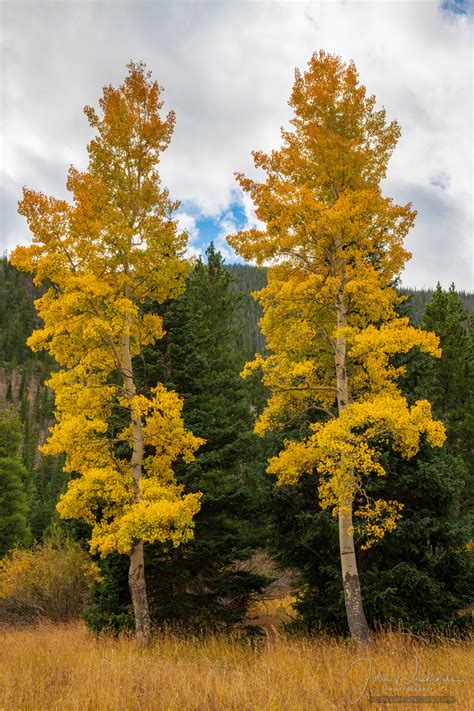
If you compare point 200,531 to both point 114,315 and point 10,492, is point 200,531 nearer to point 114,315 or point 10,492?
point 114,315

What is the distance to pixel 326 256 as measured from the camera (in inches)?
433

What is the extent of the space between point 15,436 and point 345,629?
106ft

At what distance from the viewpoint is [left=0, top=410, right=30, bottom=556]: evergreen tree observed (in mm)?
33062

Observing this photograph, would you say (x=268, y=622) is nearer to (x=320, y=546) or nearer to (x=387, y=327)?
(x=320, y=546)

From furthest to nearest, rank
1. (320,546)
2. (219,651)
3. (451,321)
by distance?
1. (451,321)
2. (320,546)
3. (219,651)

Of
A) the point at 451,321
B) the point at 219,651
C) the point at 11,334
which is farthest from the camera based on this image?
the point at 11,334

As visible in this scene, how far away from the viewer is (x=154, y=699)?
16.7 feet

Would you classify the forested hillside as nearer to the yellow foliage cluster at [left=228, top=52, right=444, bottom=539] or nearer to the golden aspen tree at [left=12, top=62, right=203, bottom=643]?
the yellow foliage cluster at [left=228, top=52, right=444, bottom=539]

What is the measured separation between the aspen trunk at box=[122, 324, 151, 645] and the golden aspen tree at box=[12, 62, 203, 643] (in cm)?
3

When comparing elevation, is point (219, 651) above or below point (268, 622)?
above

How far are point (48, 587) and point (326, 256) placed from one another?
19097 millimetres

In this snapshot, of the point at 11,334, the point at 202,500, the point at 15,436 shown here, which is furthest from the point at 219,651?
the point at 11,334

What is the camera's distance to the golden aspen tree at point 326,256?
9617mm

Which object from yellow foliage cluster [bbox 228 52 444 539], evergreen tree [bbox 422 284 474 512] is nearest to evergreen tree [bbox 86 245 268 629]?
yellow foliage cluster [bbox 228 52 444 539]
